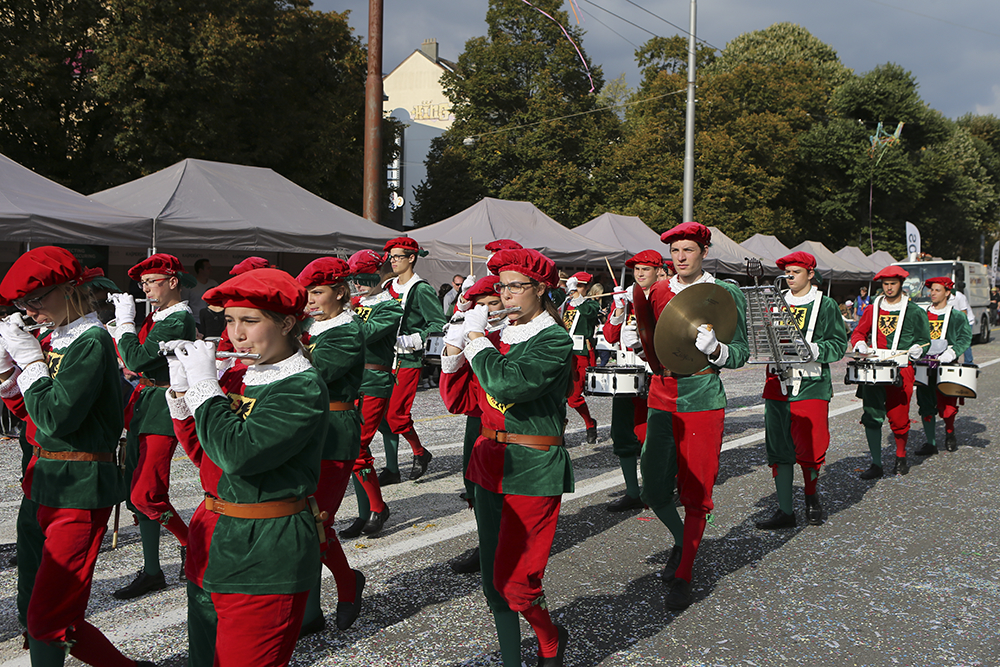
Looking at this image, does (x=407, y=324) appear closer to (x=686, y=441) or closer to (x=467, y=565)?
(x=467, y=565)

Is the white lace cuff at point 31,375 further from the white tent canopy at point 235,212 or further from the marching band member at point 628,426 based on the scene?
the white tent canopy at point 235,212

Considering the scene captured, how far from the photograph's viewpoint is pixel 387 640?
150 inches

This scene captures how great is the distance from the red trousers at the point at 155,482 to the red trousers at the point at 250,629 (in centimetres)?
198

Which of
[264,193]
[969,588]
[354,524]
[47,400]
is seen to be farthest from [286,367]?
[264,193]

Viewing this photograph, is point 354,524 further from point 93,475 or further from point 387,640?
point 93,475

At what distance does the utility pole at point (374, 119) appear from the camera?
14.5m

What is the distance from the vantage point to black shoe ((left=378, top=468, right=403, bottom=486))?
22.4 feet

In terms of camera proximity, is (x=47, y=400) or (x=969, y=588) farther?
(x=969, y=588)

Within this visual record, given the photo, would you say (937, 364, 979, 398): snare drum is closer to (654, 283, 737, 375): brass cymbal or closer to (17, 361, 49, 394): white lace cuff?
(654, 283, 737, 375): brass cymbal

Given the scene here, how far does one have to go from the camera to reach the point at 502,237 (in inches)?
703

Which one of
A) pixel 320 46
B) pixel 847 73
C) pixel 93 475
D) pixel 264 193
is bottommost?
pixel 93 475

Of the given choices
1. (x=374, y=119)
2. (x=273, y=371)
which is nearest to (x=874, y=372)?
(x=273, y=371)

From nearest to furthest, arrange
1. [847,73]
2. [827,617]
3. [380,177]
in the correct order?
[827,617], [380,177], [847,73]

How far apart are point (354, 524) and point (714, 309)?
2749 millimetres
